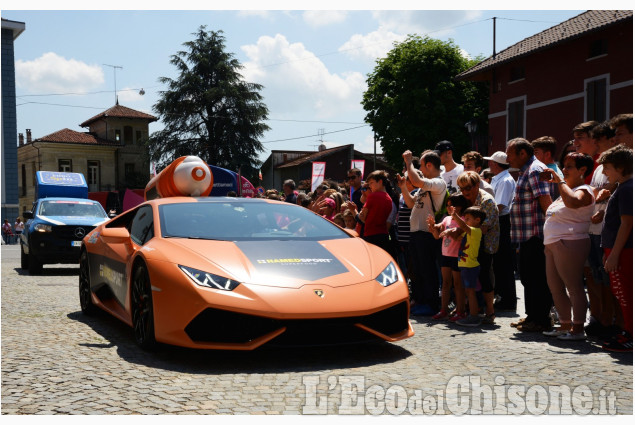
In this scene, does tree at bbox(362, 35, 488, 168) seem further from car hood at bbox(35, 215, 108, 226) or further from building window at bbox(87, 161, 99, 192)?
building window at bbox(87, 161, 99, 192)

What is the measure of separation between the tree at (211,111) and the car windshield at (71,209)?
109 feet

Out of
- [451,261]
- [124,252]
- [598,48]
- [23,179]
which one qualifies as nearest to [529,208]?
[451,261]

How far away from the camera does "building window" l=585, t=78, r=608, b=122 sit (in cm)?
2706

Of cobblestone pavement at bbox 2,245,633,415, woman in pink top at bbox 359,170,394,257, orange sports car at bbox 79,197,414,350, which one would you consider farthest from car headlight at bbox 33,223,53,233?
orange sports car at bbox 79,197,414,350

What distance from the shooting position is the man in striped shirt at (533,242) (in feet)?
21.9

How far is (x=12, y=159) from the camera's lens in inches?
1773

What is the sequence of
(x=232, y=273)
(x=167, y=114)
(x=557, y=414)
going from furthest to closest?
(x=167, y=114), (x=232, y=273), (x=557, y=414)

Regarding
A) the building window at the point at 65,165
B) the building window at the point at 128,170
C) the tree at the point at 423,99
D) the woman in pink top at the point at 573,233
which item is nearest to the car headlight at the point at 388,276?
the woman in pink top at the point at 573,233

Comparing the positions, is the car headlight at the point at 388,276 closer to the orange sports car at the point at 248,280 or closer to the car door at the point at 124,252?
the orange sports car at the point at 248,280

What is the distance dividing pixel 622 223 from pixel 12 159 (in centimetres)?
4531

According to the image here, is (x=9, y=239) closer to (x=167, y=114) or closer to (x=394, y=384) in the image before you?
(x=167, y=114)

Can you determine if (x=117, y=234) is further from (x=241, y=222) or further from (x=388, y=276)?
(x=388, y=276)

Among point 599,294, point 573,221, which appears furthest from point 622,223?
point 599,294

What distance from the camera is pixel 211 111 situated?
51.5 metres
